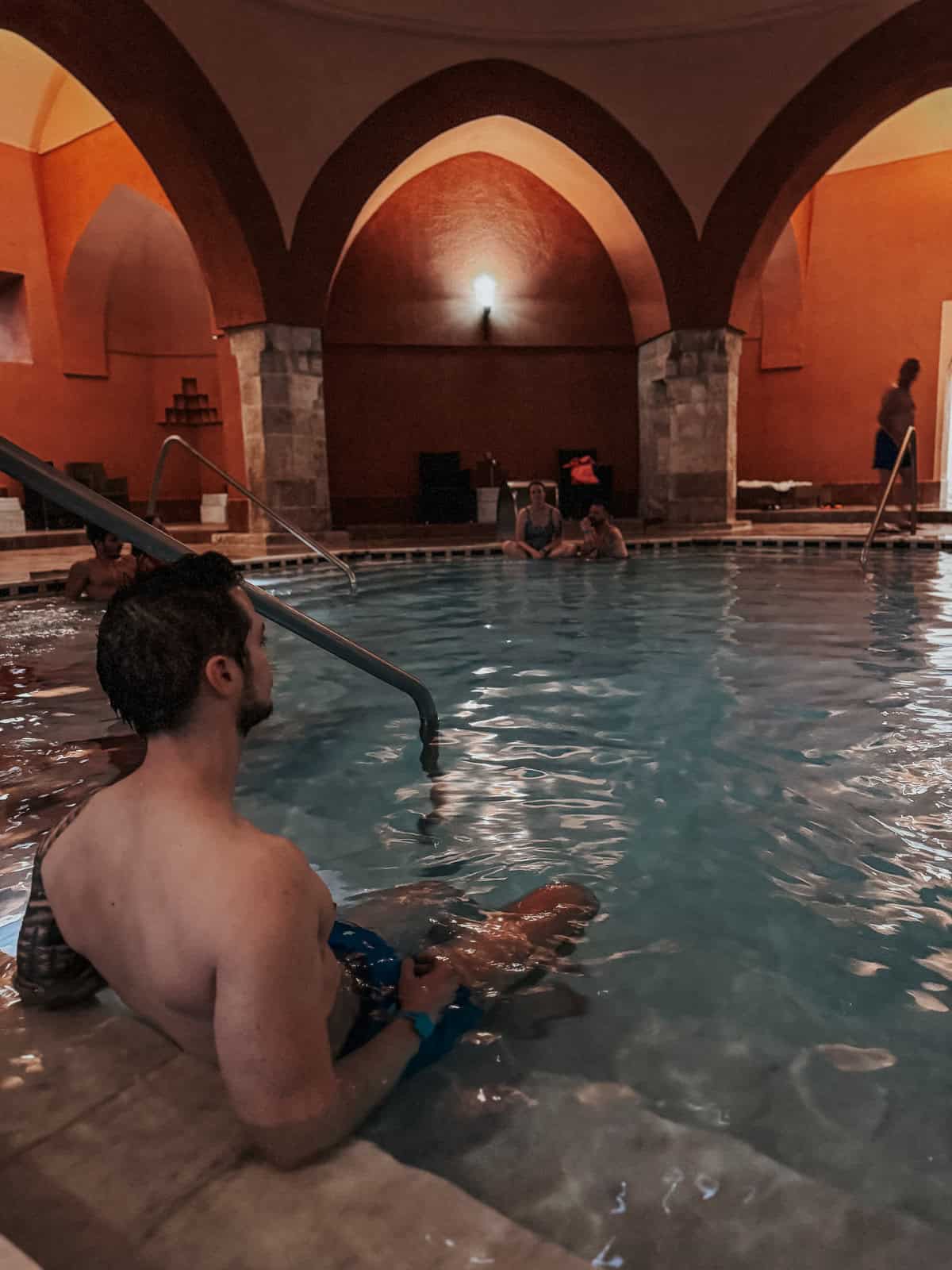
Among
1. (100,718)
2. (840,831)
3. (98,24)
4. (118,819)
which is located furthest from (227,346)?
(118,819)

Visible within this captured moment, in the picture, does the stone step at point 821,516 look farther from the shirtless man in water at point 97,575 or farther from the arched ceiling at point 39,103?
the arched ceiling at point 39,103

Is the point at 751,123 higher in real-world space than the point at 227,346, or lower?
higher

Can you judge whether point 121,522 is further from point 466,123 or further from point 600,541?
point 466,123

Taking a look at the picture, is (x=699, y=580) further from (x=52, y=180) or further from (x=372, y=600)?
(x=52, y=180)

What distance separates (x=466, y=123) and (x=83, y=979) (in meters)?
12.2

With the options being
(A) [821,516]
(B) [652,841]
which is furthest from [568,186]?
(B) [652,841]

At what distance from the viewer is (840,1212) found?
55.9 inches

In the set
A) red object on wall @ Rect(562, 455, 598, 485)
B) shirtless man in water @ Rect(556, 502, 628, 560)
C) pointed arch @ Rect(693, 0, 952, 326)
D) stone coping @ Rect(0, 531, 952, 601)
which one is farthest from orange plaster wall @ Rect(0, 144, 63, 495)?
pointed arch @ Rect(693, 0, 952, 326)

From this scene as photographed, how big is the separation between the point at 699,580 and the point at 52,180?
39.4ft

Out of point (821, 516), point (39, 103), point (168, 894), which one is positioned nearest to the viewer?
point (168, 894)

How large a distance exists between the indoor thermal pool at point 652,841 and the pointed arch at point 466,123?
5.98 m

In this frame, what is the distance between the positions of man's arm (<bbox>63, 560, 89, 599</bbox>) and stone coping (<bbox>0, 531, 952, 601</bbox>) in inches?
79.1

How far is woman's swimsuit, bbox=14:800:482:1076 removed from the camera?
167cm

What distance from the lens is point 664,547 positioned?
37.3ft
